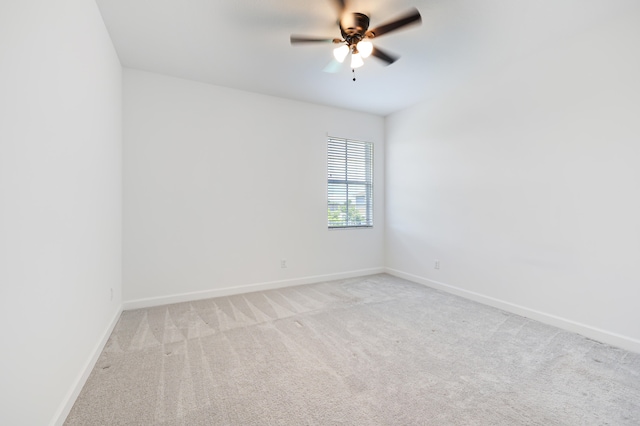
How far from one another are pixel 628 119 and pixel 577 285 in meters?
1.51

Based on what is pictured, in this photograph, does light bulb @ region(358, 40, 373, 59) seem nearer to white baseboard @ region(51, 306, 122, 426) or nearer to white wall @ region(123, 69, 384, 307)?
white wall @ region(123, 69, 384, 307)

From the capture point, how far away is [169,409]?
5.49 ft

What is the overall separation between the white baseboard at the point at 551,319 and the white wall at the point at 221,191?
1574 millimetres

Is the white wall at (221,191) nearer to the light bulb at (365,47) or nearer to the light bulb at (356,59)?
the light bulb at (356,59)

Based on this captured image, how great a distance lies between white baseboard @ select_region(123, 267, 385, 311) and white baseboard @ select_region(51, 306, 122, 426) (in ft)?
2.30

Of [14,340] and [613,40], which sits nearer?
[14,340]

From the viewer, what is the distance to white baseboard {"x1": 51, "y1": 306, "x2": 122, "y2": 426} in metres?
1.53

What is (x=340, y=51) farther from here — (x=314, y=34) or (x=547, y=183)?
(x=547, y=183)

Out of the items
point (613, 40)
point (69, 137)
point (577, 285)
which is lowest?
point (577, 285)

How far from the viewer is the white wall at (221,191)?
3393 mm

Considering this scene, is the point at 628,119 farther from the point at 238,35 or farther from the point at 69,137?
the point at 69,137

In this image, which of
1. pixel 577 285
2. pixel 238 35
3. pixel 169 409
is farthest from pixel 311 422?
pixel 238 35

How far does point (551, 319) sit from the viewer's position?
2918 mm

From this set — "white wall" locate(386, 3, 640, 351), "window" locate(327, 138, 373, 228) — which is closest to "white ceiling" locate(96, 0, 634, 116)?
"white wall" locate(386, 3, 640, 351)
